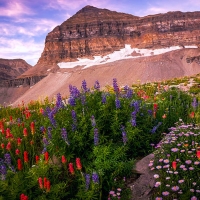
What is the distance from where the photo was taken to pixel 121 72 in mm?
103812

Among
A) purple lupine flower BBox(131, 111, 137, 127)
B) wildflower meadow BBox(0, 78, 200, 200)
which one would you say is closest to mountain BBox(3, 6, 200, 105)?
wildflower meadow BBox(0, 78, 200, 200)

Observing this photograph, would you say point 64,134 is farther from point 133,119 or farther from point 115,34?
point 115,34

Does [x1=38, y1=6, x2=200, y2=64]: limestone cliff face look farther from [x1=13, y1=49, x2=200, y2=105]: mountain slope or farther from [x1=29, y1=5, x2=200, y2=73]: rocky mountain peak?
[x1=13, y1=49, x2=200, y2=105]: mountain slope

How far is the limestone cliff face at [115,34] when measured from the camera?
534 feet

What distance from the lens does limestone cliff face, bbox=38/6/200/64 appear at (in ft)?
534

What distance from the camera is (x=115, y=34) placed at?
180000mm

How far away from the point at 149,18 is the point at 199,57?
73.4 m

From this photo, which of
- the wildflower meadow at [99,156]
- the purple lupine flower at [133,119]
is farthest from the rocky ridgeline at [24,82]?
the purple lupine flower at [133,119]

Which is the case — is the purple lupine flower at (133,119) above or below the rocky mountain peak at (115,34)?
below

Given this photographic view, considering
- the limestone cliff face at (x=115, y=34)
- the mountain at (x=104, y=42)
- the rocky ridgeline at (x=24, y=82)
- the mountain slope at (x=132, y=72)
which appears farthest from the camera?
the limestone cliff face at (x=115, y=34)

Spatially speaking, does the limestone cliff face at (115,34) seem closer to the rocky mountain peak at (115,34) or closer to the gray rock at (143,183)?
the rocky mountain peak at (115,34)

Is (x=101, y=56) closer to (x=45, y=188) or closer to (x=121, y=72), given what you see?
(x=121, y=72)

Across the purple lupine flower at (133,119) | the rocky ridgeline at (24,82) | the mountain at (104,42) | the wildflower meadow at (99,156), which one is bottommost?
the rocky ridgeline at (24,82)

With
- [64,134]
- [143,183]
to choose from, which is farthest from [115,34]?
[143,183]
